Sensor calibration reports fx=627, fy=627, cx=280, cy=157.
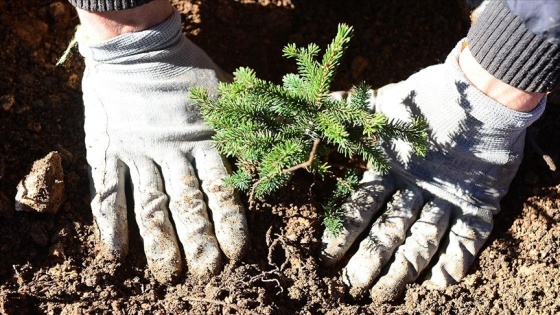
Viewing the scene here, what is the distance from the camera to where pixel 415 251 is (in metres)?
2.61

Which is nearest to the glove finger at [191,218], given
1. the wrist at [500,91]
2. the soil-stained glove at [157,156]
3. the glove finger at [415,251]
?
the soil-stained glove at [157,156]

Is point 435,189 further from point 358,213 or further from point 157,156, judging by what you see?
point 157,156

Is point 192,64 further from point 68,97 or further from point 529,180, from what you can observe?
point 529,180

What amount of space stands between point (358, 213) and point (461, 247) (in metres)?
0.47

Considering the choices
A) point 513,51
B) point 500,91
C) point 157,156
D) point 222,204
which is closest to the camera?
point 513,51

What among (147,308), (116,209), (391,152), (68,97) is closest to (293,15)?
(391,152)

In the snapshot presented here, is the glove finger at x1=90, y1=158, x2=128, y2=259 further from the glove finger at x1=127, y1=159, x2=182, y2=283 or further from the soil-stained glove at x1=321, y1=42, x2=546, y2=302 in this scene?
the soil-stained glove at x1=321, y1=42, x2=546, y2=302

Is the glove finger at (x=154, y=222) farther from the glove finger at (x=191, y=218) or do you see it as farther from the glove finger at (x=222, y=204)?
the glove finger at (x=222, y=204)

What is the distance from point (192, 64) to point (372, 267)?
45.9 inches

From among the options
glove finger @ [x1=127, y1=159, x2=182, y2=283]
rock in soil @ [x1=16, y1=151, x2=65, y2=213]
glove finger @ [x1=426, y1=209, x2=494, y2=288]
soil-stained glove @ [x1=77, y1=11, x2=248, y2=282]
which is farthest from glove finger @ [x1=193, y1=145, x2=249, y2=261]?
glove finger @ [x1=426, y1=209, x2=494, y2=288]

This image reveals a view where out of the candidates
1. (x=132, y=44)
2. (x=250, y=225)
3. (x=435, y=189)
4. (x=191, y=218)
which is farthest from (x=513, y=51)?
(x=132, y=44)

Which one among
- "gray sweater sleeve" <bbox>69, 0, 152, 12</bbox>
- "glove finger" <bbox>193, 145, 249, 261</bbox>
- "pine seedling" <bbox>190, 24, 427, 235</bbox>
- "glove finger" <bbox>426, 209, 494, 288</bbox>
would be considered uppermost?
"gray sweater sleeve" <bbox>69, 0, 152, 12</bbox>

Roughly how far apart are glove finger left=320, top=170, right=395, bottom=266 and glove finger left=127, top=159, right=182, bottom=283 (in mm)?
625

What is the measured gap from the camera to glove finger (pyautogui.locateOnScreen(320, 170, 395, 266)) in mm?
2619
